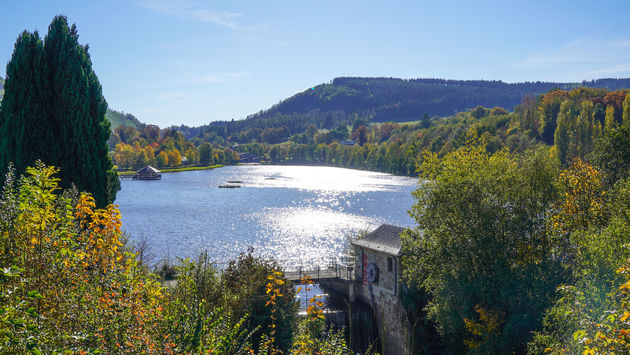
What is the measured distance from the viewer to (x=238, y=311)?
2316 centimetres

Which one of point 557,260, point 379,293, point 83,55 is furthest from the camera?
point 379,293

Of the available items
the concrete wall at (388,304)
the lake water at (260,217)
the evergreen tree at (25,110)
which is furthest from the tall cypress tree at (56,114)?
the concrete wall at (388,304)

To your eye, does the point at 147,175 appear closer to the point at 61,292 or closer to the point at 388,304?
the point at 388,304

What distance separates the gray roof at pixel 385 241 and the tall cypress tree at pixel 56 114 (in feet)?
69.7

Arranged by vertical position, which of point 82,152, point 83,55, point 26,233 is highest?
point 83,55

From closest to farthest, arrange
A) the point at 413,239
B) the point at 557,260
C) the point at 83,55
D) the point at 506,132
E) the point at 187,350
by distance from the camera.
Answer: the point at 187,350
the point at 557,260
the point at 83,55
the point at 413,239
the point at 506,132

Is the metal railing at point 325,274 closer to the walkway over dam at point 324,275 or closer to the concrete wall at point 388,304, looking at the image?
the walkway over dam at point 324,275

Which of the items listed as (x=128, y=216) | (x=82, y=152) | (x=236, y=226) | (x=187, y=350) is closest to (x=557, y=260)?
(x=187, y=350)

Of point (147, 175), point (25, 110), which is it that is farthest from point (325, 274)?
point (147, 175)

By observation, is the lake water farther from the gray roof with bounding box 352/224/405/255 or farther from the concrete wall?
the concrete wall

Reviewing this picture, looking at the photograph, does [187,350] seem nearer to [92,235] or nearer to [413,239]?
[92,235]

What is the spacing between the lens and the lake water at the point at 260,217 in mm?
63812

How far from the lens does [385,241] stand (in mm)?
38375

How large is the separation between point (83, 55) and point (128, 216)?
60269 millimetres
